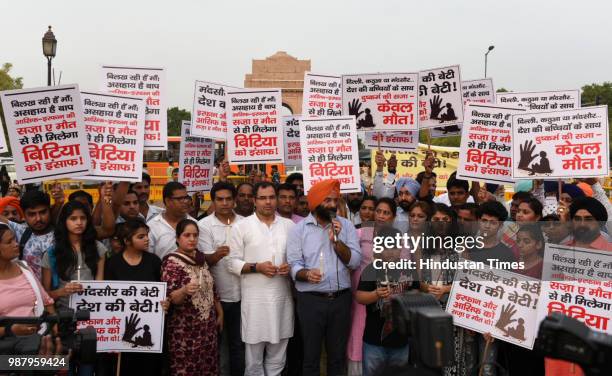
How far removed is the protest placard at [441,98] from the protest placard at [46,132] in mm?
4865

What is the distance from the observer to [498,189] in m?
8.61

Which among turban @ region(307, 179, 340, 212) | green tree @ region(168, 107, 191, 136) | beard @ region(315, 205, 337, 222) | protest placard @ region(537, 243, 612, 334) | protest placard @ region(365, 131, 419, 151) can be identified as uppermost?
green tree @ region(168, 107, 191, 136)

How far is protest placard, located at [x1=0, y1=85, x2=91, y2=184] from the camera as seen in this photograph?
19.5 feet

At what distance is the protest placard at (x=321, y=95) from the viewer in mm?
9789

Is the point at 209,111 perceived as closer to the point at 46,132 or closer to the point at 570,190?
the point at 46,132

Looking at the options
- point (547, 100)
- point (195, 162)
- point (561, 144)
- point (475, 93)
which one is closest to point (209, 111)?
point (195, 162)

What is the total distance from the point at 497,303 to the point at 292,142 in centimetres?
525

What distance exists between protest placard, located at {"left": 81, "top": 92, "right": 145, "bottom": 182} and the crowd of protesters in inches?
8.7

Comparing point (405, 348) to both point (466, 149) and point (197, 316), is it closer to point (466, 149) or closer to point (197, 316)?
point (197, 316)

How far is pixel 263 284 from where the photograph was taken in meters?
5.77

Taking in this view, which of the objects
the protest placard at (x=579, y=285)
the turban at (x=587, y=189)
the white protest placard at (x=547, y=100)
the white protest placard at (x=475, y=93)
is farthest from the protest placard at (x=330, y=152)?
the white protest placard at (x=475, y=93)

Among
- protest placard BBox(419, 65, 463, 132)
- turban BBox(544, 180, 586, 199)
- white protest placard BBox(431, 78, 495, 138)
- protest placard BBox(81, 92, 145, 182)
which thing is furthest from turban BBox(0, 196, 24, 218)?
white protest placard BBox(431, 78, 495, 138)

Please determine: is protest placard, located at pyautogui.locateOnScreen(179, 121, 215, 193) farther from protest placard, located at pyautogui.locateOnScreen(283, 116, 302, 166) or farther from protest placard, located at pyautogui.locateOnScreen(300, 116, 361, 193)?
protest placard, located at pyautogui.locateOnScreen(300, 116, 361, 193)

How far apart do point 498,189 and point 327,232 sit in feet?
12.5
